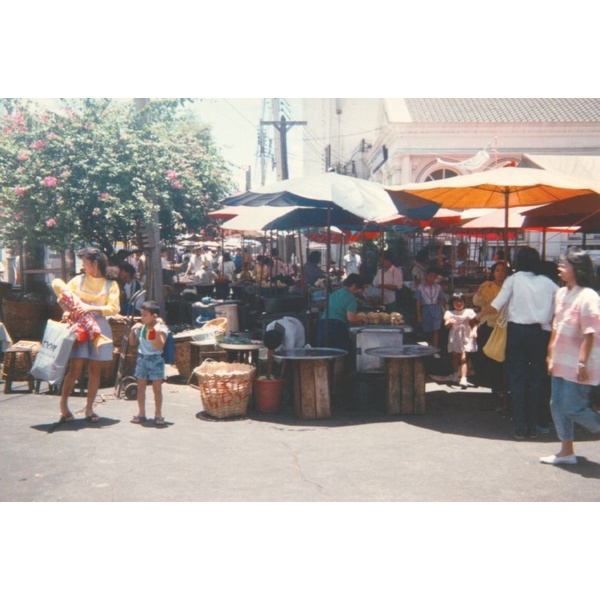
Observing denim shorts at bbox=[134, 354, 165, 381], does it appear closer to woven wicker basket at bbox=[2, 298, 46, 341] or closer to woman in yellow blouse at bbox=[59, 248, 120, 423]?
woman in yellow blouse at bbox=[59, 248, 120, 423]

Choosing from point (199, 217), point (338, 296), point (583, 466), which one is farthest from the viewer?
point (199, 217)

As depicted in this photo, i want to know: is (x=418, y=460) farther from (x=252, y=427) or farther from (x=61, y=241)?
(x=61, y=241)

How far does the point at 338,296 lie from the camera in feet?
26.0

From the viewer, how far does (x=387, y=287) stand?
11.4 meters

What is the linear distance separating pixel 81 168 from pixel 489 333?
624 cm

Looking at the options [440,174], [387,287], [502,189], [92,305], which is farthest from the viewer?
[440,174]

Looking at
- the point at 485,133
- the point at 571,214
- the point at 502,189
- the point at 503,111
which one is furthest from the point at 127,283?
the point at 503,111

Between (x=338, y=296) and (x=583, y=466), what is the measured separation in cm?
364

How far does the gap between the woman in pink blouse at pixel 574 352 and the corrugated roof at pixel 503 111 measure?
1486cm

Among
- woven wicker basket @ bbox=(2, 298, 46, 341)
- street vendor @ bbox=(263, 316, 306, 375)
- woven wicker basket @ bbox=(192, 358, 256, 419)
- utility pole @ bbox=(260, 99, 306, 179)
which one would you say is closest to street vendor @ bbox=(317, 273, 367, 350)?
street vendor @ bbox=(263, 316, 306, 375)

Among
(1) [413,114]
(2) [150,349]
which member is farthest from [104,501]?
(1) [413,114]

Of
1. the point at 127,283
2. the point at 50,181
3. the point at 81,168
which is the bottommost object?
the point at 127,283

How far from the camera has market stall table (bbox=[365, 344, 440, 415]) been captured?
22.1 feet

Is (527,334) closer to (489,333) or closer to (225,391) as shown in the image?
(489,333)
